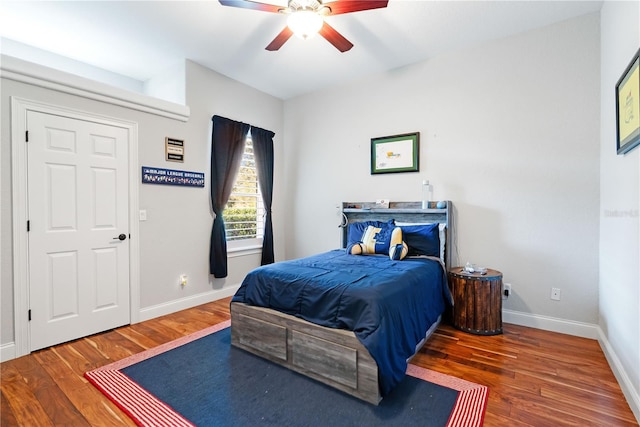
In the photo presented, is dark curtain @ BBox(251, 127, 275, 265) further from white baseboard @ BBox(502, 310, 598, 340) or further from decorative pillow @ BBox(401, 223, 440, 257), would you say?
white baseboard @ BBox(502, 310, 598, 340)

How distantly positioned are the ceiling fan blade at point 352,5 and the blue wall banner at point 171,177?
2415 millimetres

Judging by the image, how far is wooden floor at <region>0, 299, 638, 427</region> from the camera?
1.73m

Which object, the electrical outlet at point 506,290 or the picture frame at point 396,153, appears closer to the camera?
the electrical outlet at point 506,290

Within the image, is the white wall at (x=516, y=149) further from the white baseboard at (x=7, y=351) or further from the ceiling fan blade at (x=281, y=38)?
the white baseboard at (x=7, y=351)

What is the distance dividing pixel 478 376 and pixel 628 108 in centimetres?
201

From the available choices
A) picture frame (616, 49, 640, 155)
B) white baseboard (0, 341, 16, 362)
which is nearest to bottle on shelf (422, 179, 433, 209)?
picture frame (616, 49, 640, 155)

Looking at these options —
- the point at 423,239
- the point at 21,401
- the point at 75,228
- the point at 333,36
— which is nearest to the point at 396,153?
the point at 423,239

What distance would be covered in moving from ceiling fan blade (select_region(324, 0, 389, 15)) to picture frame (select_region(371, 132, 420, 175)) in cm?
178

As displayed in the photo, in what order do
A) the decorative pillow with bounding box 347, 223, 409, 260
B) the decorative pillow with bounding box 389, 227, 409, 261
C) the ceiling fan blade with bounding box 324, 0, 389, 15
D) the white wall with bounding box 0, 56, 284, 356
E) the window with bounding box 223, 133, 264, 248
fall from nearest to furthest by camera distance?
the ceiling fan blade with bounding box 324, 0, 389, 15 < the decorative pillow with bounding box 389, 227, 409, 261 < the decorative pillow with bounding box 347, 223, 409, 260 < the white wall with bounding box 0, 56, 284, 356 < the window with bounding box 223, 133, 264, 248

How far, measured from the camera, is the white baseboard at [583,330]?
185 centimetres

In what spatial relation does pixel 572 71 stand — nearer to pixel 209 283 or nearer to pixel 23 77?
pixel 209 283

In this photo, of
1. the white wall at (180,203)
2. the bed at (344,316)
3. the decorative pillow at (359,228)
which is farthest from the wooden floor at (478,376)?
the decorative pillow at (359,228)

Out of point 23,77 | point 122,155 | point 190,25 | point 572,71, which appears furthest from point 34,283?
point 572,71

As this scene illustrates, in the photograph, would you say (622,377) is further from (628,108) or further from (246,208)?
(246,208)
